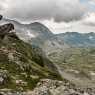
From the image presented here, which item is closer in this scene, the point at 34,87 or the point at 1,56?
the point at 34,87

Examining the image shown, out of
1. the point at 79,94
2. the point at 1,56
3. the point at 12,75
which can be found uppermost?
the point at 1,56

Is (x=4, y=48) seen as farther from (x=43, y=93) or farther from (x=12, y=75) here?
(x=43, y=93)

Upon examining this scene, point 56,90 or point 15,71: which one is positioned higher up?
point 15,71

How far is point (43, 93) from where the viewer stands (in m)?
109

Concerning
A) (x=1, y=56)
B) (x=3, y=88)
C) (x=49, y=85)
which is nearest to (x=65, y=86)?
(x=49, y=85)

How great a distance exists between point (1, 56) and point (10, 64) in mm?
14694

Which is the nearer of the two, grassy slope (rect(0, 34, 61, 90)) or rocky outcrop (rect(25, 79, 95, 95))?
rocky outcrop (rect(25, 79, 95, 95))

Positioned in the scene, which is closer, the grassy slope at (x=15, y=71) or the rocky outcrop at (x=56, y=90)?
the rocky outcrop at (x=56, y=90)

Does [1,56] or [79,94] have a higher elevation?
[1,56]

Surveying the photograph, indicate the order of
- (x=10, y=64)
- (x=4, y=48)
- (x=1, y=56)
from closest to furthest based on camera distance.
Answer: (x=10, y=64)
(x=1, y=56)
(x=4, y=48)

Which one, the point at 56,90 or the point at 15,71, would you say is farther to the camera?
the point at 15,71

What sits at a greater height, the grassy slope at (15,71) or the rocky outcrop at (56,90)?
the grassy slope at (15,71)

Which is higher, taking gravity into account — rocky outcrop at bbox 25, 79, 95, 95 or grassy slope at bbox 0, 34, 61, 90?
grassy slope at bbox 0, 34, 61, 90

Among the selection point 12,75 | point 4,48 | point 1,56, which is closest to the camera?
point 12,75
